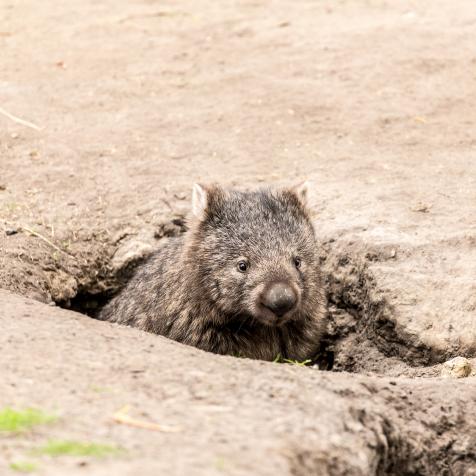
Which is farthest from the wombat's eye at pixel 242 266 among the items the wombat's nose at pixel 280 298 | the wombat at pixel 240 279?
the wombat's nose at pixel 280 298

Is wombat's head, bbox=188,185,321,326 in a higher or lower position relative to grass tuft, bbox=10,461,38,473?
lower

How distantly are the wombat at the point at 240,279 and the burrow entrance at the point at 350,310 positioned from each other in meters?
0.32

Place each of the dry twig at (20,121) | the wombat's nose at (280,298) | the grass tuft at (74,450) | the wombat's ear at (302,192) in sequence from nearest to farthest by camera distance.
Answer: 1. the grass tuft at (74,450)
2. the wombat's nose at (280,298)
3. the wombat's ear at (302,192)
4. the dry twig at (20,121)

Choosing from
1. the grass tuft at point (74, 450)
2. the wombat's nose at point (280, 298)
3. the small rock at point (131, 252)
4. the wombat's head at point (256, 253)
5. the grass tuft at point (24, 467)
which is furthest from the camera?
the small rock at point (131, 252)

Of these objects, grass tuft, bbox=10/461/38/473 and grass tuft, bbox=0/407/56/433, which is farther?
grass tuft, bbox=0/407/56/433

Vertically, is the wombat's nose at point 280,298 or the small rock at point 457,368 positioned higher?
the wombat's nose at point 280,298

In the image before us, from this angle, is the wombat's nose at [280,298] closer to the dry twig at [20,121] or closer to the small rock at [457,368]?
the small rock at [457,368]

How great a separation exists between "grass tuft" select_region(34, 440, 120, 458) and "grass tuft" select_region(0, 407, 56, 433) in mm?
168

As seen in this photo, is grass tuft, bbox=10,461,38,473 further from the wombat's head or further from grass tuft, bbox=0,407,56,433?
the wombat's head

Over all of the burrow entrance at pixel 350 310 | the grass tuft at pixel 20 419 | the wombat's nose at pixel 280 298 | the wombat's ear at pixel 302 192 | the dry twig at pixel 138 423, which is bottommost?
the burrow entrance at pixel 350 310

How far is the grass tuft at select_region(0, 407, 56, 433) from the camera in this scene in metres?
3.15

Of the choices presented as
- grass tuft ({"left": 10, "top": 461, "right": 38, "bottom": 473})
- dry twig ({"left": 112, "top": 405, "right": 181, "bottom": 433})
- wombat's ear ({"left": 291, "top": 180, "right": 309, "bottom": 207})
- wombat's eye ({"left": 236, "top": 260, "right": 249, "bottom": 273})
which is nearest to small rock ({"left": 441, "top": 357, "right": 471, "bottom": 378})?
wombat's eye ({"left": 236, "top": 260, "right": 249, "bottom": 273})

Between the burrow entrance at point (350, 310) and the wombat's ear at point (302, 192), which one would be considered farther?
the wombat's ear at point (302, 192)

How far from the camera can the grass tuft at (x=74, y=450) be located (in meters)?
2.98
